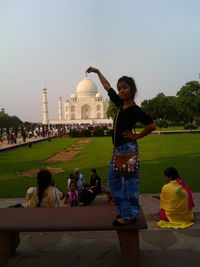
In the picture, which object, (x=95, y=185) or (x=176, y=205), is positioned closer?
(x=176, y=205)

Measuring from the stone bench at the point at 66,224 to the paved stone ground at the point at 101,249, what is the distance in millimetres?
216

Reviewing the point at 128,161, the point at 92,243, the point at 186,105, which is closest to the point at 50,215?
the point at 92,243

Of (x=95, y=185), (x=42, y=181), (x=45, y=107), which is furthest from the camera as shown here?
(x=45, y=107)

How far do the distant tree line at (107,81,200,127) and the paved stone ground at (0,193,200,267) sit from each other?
3139cm

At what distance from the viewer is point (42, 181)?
3.43m

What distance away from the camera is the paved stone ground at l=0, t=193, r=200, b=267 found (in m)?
2.89

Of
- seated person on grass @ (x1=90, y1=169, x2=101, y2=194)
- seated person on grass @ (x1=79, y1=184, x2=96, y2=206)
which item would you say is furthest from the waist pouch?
seated person on grass @ (x1=90, y1=169, x2=101, y2=194)

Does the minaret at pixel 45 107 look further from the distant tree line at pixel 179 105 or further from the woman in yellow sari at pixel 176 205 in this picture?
the woman in yellow sari at pixel 176 205

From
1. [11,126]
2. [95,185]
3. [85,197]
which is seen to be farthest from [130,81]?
[11,126]

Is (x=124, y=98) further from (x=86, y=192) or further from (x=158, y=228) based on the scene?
(x=86, y=192)

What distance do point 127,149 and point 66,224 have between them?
0.84m

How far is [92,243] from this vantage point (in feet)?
11.0

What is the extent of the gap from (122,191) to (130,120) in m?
0.63

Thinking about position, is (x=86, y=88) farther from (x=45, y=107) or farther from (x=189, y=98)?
(x=189, y=98)
